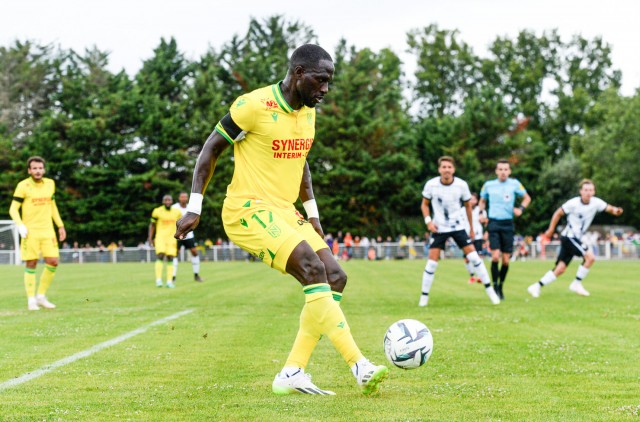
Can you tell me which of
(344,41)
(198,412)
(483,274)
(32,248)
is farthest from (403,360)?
(344,41)

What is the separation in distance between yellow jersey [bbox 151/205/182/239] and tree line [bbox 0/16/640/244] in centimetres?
3400

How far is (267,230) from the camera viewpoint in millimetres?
5500

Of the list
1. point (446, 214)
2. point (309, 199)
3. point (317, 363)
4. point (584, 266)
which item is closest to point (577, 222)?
point (584, 266)

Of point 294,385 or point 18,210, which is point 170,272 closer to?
point 18,210

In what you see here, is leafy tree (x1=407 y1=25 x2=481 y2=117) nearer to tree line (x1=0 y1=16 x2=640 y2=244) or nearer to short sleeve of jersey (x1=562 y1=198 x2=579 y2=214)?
tree line (x1=0 y1=16 x2=640 y2=244)

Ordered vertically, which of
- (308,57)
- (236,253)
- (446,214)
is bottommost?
(236,253)

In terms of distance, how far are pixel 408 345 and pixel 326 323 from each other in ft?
2.48

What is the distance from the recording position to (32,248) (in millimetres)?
12953

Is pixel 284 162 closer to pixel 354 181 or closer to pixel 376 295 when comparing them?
pixel 376 295

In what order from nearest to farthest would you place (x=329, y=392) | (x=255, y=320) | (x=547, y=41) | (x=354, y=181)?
(x=329, y=392) → (x=255, y=320) → (x=354, y=181) → (x=547, y=41)

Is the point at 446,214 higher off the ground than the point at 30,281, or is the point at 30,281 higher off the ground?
the point at 446,214

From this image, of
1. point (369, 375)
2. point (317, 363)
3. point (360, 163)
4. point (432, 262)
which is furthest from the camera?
point (360, 163)

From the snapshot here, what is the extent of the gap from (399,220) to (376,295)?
42725mm

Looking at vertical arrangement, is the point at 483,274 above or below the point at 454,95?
below
